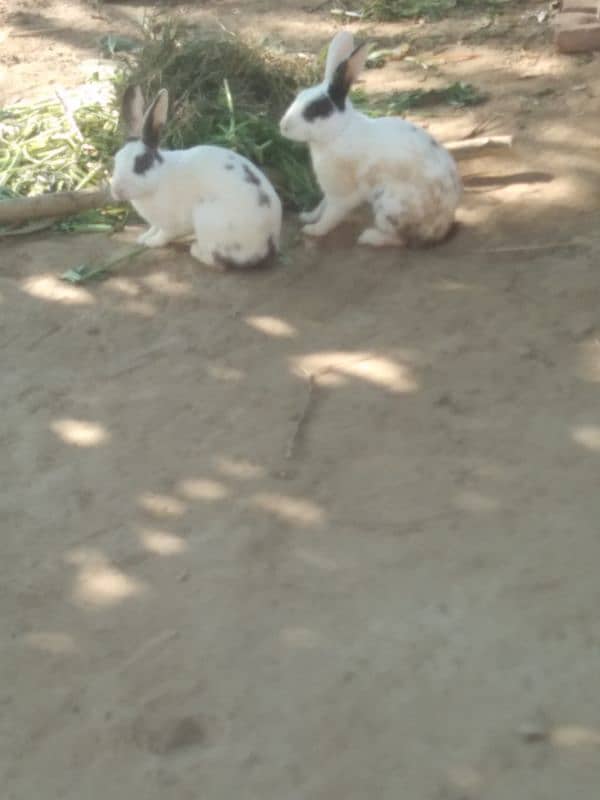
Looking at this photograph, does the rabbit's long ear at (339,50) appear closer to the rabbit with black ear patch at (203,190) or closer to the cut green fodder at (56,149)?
the rabbit with black ear patch at (203,190)

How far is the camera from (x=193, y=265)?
217 inches

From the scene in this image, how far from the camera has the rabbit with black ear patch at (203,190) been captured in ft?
17.2

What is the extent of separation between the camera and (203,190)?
17.4 feet

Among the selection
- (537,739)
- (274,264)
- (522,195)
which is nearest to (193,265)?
(274,264)

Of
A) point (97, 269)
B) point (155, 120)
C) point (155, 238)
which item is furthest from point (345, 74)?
point (97, 269)

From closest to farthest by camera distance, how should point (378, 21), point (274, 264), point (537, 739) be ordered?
point (537, 739) → point (274, 264) → point (378, 21)

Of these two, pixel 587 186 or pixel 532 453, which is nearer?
pixel 532 453

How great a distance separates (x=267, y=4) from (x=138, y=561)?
5606mm

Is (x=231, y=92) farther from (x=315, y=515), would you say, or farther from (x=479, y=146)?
(x=315, y=515)

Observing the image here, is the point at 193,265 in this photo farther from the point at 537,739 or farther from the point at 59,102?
the point at 537,739

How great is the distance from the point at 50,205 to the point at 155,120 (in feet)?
2.79

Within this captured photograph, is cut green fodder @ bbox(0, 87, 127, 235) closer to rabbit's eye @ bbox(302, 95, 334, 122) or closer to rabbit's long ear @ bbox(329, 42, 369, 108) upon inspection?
rabbit's eye @ bbox(302, 95, 334, 122)

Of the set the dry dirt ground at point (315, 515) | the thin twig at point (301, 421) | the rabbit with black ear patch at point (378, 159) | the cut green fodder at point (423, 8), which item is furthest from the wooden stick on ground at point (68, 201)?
the cut green fodder at point (423, 8)

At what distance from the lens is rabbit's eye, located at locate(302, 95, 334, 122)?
5.34m
